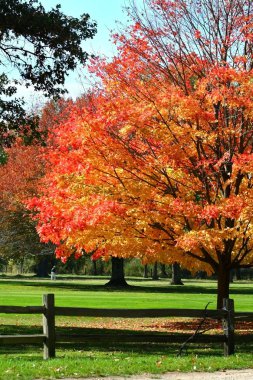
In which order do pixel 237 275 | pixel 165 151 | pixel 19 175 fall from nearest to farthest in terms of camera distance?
pixel 165 151 < pixel 19 175 < pixel 237 275

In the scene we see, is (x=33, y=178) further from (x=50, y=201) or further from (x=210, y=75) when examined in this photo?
(x=210, y=75)

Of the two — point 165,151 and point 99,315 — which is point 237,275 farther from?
point 99,315

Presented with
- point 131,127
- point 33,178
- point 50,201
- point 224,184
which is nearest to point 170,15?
point 131,127

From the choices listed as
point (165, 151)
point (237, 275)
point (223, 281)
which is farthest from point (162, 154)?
point (237, 275)

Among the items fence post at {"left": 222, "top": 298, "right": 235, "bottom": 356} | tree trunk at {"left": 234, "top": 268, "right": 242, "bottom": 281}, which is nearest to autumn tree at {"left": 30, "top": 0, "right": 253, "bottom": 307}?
fence post at {"left": 222, "top": 298, "right": 235, "bottom": 356}

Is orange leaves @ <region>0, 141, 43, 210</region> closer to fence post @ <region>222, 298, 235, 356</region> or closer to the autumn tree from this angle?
the autumn tree

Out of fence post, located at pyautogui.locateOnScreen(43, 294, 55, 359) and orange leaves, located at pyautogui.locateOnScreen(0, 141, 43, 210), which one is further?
orange leaves, located at pyautogui.locateOnScreen(0, 141, 43, 210)

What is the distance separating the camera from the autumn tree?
21.9m

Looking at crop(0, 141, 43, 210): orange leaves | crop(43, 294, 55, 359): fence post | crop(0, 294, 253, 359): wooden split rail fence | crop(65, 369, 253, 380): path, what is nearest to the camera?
crop(65, 369, 253, 380): path

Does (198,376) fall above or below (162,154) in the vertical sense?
below

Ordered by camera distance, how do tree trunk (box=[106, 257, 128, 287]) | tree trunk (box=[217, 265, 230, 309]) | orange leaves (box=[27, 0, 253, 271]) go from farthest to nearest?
tree trunk (box=[106, 257, 128, 287]) < tree trunk (box=[217, 265, 230, 309]) < orange leaves (box=[27, 0, 253, 271])

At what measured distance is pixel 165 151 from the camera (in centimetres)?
2252

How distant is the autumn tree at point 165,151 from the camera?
21.9 metres

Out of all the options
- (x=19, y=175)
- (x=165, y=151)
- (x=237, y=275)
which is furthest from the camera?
(x=237, y=275)
